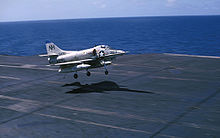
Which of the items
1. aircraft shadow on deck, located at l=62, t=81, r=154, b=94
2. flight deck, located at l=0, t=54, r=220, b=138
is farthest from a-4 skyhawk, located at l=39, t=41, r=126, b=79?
flight deck, located at l=0, t=54, r=220, b=138

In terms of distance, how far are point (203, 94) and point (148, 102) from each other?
743 cm

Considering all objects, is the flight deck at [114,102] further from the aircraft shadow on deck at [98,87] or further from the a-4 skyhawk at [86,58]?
the a-4 skyhawk at [86,58]

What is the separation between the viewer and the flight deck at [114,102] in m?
21.6

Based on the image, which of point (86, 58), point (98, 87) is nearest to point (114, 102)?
point (98, 87)

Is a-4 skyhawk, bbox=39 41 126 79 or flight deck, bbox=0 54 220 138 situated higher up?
a-4 skyhawk, bbox=39 41 126 79

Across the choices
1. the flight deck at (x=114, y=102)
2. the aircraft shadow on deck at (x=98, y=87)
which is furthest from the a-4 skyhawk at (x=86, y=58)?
the flight deck at (x=114, y=102)

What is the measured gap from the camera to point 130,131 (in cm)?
2097

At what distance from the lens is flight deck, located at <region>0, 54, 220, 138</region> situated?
70.8 ft

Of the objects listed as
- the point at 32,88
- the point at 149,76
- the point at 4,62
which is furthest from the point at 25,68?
the point at 149,76

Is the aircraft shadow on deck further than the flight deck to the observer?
Yes

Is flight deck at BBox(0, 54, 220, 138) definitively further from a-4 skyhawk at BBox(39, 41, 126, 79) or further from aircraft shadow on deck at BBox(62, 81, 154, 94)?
a-4 skyhawk at BBox(39, 41, 126, 79)

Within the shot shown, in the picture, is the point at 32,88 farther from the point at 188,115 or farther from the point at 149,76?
the point at 188,115

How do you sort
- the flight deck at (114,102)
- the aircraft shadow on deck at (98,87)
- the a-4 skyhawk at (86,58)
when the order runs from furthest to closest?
the a-4 skyhawk at (86,58) < the aircraft shadow on deck at (98,87) < the flight deck at (114,102)

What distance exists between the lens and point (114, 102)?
95.2 feet
